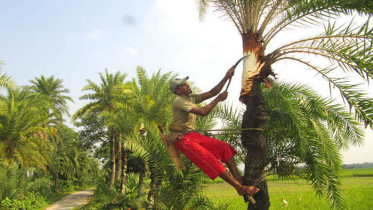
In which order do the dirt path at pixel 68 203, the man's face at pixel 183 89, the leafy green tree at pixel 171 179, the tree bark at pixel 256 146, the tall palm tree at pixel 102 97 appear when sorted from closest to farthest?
the tree bark at pixel 256 146, the man's face at pixel 183 89, the leafy green tree at pixel 171 179, the dirt path at pixel 68 203, the tall palm tree at pixel 102 97

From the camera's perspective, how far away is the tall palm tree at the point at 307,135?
6535mm

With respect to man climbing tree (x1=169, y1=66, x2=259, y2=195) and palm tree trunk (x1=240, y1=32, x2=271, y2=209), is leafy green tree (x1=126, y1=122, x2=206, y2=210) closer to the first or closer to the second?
palm tree trunk (x1=240, y1=32, x2=271, y2=209)

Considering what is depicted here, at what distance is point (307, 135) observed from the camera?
21.7ft

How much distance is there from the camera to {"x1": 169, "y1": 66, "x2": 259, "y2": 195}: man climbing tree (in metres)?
3.76

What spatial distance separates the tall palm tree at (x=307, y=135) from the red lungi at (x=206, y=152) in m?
2.73

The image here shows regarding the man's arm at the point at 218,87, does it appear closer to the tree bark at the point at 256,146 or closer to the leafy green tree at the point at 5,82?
the tree bark at the point at 256,146

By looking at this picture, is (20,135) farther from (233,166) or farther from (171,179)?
(233,166)

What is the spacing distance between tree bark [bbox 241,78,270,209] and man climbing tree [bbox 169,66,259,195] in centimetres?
23

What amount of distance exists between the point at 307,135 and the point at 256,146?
280 cm

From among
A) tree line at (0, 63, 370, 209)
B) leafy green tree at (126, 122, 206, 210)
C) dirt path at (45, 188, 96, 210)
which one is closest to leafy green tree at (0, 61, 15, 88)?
tree line at (0, 63, 370, 209)

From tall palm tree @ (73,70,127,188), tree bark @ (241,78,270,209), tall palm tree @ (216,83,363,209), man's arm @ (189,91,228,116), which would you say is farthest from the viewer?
tall palm tree @ (73,70,127,188)

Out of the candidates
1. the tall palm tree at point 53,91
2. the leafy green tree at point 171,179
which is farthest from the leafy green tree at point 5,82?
the tall palm tree at point 53,91

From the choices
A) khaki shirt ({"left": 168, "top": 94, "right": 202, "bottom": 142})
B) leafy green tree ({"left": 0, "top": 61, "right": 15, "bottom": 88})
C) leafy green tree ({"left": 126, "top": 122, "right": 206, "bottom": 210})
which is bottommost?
leafy green tree ({"left": 126, "top": 122, "right": 206, "bottom": 210})

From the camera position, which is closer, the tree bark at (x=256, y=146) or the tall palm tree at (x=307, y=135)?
the tree bark at (x=256, y=146)
